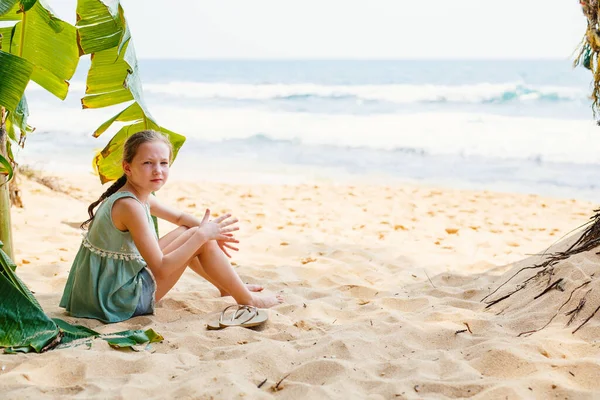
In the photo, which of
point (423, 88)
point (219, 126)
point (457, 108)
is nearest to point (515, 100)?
point (457, 108)

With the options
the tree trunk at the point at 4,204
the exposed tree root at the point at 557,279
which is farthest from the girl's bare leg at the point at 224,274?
the exposed tree root at the point at 557,279

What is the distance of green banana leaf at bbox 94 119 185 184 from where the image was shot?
11.9 feet

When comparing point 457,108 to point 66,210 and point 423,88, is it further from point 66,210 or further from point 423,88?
point 66,210

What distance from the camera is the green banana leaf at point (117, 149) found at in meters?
3.64

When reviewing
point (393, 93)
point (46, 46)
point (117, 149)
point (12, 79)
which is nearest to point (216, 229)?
point (117, 149)

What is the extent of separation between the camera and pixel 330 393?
220 centimetres

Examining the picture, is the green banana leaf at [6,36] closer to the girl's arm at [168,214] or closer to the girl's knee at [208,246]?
the girl's arm at [168,214]

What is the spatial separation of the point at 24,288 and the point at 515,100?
796 inches

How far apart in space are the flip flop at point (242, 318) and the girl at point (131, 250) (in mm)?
330

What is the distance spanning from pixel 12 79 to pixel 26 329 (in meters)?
1.08

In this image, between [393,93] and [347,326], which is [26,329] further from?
[393,93]

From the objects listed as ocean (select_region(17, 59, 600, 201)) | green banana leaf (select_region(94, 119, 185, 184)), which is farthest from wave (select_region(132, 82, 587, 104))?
green banana leaf (select_region(94, 119, 185, 184))

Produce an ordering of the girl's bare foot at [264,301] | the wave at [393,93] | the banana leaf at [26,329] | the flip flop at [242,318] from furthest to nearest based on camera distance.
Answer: the wave at [393,93]
the girl's bare foot at [264,301]
the flip flop at [242,318]
the banana leaf at [26,329]

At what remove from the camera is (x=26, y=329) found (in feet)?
8.91
